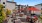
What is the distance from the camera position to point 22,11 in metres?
1.10

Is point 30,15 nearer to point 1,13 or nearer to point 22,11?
point 22,11

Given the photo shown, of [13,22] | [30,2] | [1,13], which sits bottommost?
[13,22]

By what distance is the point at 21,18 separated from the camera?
110 centimetres

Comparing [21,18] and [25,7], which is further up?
[25,7]

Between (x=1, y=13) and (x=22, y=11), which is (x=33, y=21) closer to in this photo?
(x=22, y=11)

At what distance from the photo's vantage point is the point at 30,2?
1113 millimetres

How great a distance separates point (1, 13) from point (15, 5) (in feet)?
0.66

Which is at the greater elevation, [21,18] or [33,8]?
[33,8]

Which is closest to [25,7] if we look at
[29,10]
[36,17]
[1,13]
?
[29,10]

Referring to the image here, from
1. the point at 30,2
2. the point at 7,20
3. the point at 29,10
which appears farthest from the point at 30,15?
the point at 7,20

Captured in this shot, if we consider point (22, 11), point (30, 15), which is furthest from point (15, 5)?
point (30, 15)

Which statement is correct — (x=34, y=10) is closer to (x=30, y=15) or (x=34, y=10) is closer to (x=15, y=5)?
(x=30, y=15)

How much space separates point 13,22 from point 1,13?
0.62ft

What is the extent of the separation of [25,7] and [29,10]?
6 centimetres
